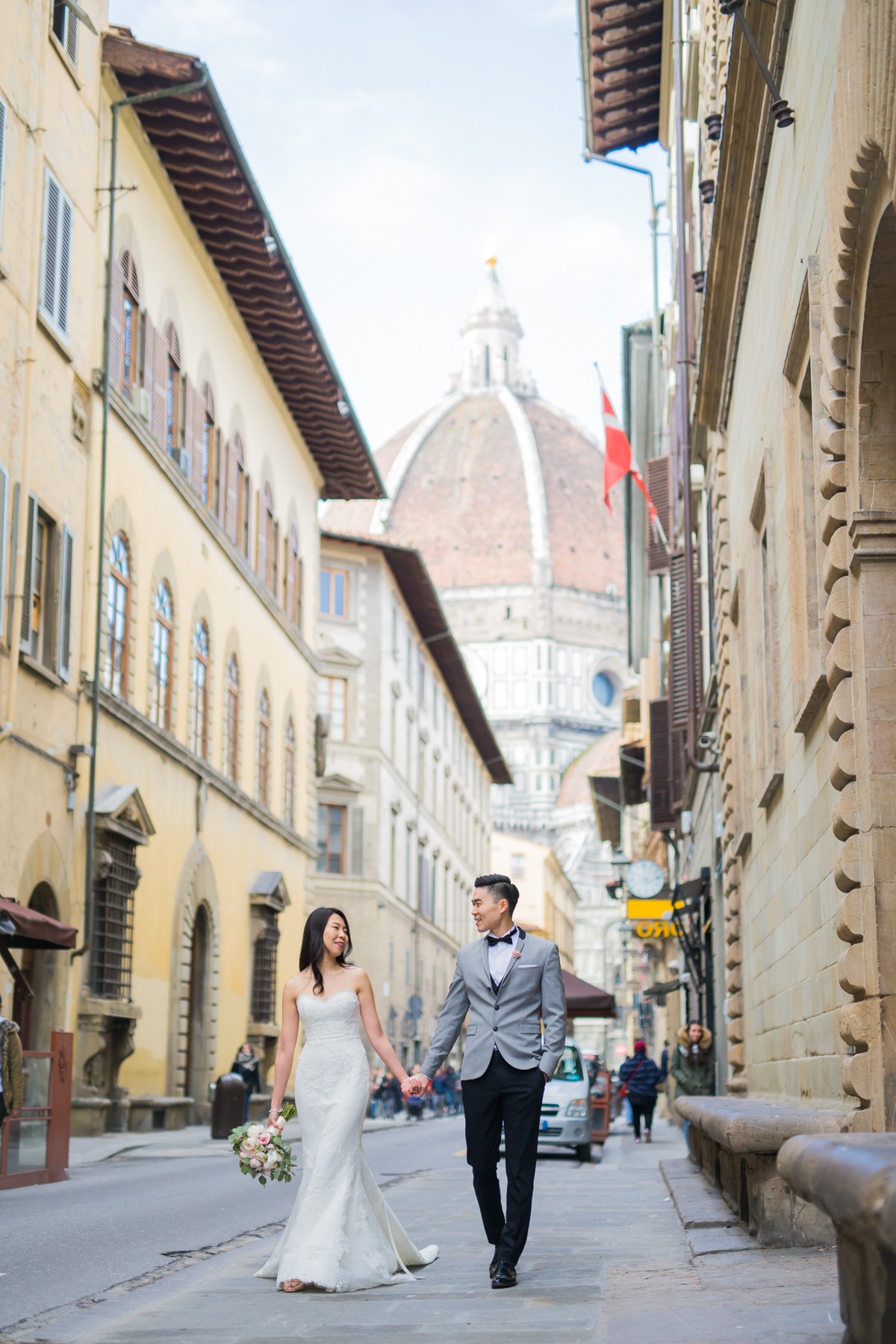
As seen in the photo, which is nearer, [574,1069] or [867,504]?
[867,504]

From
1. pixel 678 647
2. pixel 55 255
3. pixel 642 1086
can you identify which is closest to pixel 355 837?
pixel 642 1086

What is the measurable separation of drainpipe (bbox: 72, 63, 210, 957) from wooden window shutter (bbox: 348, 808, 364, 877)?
26.9 m

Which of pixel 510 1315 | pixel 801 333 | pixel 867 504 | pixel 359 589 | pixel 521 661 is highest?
pixel 521 661

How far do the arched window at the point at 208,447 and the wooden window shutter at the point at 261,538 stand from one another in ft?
10.3

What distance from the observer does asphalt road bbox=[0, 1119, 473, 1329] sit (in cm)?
874

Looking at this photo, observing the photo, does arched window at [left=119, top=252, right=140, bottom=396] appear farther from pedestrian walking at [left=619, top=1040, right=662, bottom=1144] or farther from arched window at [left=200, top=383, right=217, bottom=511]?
pedestrian walking at [left=619, top=1040, right=662, bottom=1144]

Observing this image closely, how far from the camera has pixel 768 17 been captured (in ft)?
37.7

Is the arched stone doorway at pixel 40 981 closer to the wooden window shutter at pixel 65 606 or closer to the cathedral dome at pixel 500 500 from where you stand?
the wooden window shutter at pixel 65 606

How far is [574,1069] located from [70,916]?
689 cm

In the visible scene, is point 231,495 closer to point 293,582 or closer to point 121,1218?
point 293,582

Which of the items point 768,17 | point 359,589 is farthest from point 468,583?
point 768,17

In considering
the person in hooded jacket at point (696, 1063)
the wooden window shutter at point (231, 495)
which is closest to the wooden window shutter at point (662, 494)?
the wooden window shutter at point (231, 495)

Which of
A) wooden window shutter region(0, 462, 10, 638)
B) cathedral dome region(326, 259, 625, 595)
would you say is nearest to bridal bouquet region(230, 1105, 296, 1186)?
wooden window shutter region(0, 462, 10, 638)

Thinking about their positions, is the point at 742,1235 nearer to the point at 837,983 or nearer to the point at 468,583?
the point at 837,983
